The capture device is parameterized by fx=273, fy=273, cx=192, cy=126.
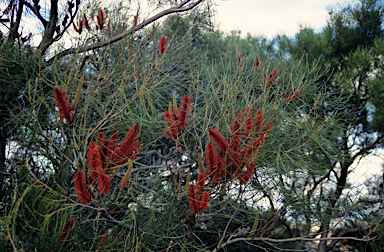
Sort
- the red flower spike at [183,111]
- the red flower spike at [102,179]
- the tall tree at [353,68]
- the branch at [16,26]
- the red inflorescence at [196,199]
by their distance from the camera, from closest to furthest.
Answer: the red flower spike at [102,179] < the red inflorescence at [196,199] < the red flower spike at [183,111] < the branch at [16,26] < the tall tree at [353,68]

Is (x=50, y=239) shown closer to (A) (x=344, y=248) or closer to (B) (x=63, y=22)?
(B) (x=63, y=22)

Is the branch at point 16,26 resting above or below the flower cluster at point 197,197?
above

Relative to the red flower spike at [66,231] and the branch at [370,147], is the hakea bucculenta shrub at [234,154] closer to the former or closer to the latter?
the red flower spike at [66,231]

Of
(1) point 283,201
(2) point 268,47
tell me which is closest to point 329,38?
(2) point 268,47

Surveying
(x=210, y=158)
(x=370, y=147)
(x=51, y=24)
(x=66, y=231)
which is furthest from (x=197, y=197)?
(x=370, y=147)

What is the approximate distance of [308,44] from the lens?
509cm

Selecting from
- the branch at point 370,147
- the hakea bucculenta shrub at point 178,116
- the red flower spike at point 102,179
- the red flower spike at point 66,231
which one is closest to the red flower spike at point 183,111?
the hakea bucculenta shrub at point 178,116

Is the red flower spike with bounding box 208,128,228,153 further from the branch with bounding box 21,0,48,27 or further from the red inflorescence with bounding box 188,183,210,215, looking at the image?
the branch with bounding box 21,0,48,27

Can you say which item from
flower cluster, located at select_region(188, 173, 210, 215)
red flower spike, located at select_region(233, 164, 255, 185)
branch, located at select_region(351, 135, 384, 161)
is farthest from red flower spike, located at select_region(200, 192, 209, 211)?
branch, located at select_region(351, 135, 384, 161)

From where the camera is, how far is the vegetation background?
1172mm

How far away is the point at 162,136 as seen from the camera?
4.45 ft

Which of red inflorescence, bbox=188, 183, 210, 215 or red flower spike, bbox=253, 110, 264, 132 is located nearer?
red inflorescence, bbox=188, 183, 210, 215

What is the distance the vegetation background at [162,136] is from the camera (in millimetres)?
1172

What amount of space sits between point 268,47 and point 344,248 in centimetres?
435
